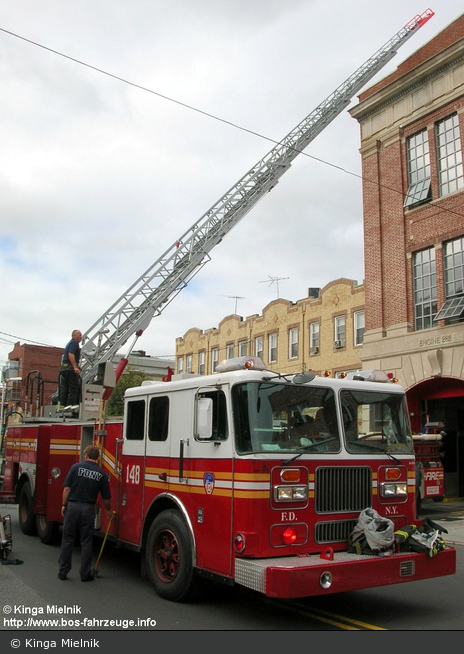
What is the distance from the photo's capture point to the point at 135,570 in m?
8.42

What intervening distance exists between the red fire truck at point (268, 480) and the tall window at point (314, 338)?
942 inches

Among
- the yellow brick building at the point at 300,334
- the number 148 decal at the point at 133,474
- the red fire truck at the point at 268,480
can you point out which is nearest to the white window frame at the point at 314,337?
the yellow brick building at the point at 300,334

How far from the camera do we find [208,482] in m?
6.34

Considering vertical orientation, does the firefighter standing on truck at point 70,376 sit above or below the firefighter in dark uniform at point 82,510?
above

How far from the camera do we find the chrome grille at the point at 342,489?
622cm

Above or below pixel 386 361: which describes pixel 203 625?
below

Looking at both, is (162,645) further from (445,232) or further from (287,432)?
(445,232)

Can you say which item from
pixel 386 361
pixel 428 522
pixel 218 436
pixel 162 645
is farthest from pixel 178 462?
pixel 386 361

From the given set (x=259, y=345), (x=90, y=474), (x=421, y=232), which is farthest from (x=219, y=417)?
(x=259, y=345)

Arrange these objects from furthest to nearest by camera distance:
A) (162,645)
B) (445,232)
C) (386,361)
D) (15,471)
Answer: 1. (386,361)
2. (445,232)
3. (15,471)
4. (162,645)

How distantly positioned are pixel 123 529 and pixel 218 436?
2466 mm

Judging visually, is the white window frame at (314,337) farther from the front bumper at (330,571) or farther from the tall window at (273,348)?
the front bumper at (330,571)

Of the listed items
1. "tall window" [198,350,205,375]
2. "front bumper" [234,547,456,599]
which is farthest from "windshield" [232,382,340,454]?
"tall window" [198,350,205,375]

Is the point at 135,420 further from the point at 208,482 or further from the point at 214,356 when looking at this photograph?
the point at 214,356
